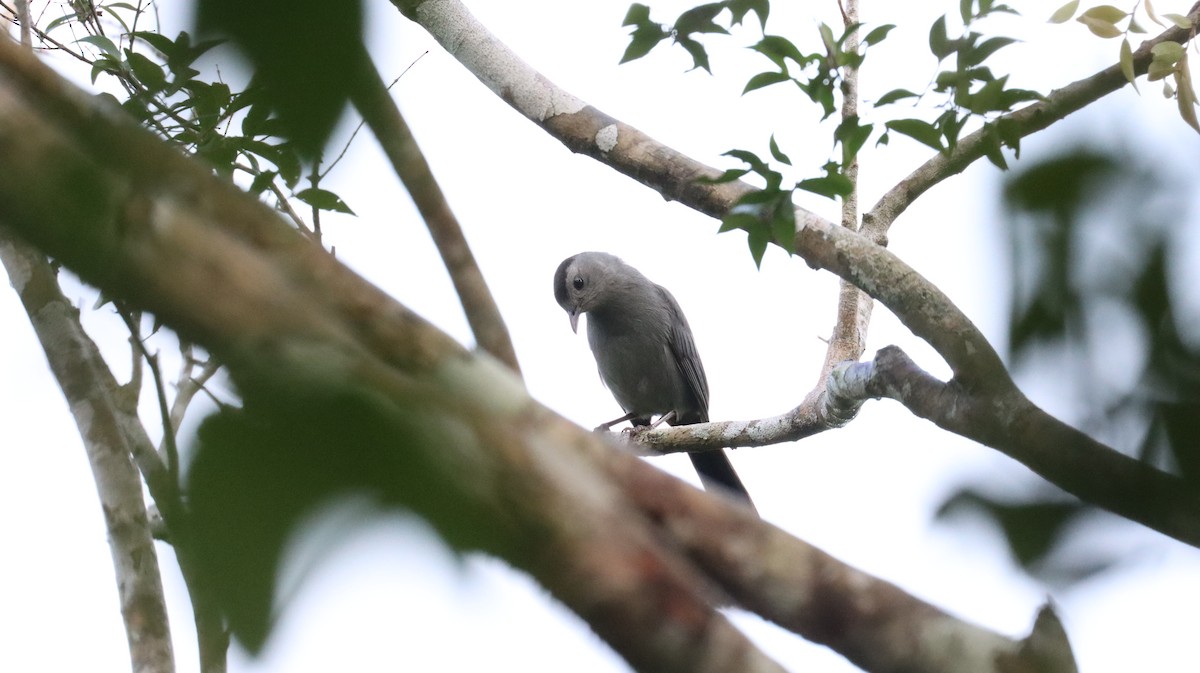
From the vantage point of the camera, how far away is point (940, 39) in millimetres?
2016

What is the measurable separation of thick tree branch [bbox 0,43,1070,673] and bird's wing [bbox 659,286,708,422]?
6726mm

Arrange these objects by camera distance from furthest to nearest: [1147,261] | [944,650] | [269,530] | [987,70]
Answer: [987,70], [944,650], [1147,261], [269,530]

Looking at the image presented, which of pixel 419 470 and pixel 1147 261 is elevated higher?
pixel 1147 261

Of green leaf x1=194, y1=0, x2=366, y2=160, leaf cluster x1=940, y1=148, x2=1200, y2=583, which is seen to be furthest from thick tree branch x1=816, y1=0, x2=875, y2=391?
green leaf x1=194, y1=0, x2=366, y2=160

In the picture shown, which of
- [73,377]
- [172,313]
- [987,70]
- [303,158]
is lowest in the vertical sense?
[172,313]

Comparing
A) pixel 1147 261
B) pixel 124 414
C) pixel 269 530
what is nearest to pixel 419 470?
pixel 269 530

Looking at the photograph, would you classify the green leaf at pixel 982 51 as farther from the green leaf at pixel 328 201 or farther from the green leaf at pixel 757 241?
the green leaf at pixel 328 201

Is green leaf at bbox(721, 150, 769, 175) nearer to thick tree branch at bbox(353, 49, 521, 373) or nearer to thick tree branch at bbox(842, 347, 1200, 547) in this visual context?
thick tree branch at bbox(353, 49, 521, 373)

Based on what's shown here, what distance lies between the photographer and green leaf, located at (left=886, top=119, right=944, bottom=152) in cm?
204

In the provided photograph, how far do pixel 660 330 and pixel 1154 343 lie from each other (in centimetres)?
677

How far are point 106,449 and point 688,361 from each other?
509cm

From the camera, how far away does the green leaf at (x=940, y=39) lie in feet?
6.61

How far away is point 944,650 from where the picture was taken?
76 cm

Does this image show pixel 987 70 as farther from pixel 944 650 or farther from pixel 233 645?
pixel 233 645
